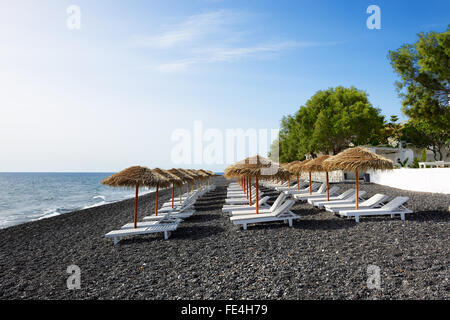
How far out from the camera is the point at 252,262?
5.43 meters

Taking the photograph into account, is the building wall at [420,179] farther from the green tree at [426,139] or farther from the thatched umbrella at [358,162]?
the green tree at [426,139]

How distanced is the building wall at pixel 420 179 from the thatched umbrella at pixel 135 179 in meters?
15.0

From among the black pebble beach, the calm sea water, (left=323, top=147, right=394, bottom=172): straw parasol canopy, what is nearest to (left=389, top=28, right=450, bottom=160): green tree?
(left=323, top=147, right=394, bottom=172): straw parasol canopy

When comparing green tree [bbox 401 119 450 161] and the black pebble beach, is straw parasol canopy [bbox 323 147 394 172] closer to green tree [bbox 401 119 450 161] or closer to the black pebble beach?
the black pebble beach

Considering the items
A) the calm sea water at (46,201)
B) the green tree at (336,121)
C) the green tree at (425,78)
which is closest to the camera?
the green tree at (425,78)

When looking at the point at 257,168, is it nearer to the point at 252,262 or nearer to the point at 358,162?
the point at 358,162

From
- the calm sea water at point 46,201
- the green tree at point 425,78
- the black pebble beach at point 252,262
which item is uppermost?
the green tree at point 425,78

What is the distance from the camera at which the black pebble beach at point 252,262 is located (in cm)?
425

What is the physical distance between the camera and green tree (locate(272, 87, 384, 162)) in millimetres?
28766

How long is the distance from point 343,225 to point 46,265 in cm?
788

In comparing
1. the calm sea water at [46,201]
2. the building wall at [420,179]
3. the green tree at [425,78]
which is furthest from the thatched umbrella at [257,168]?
the building wall at [420,179]

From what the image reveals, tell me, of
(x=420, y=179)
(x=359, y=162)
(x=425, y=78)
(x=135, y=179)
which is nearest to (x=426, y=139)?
(x=420, y=179)
